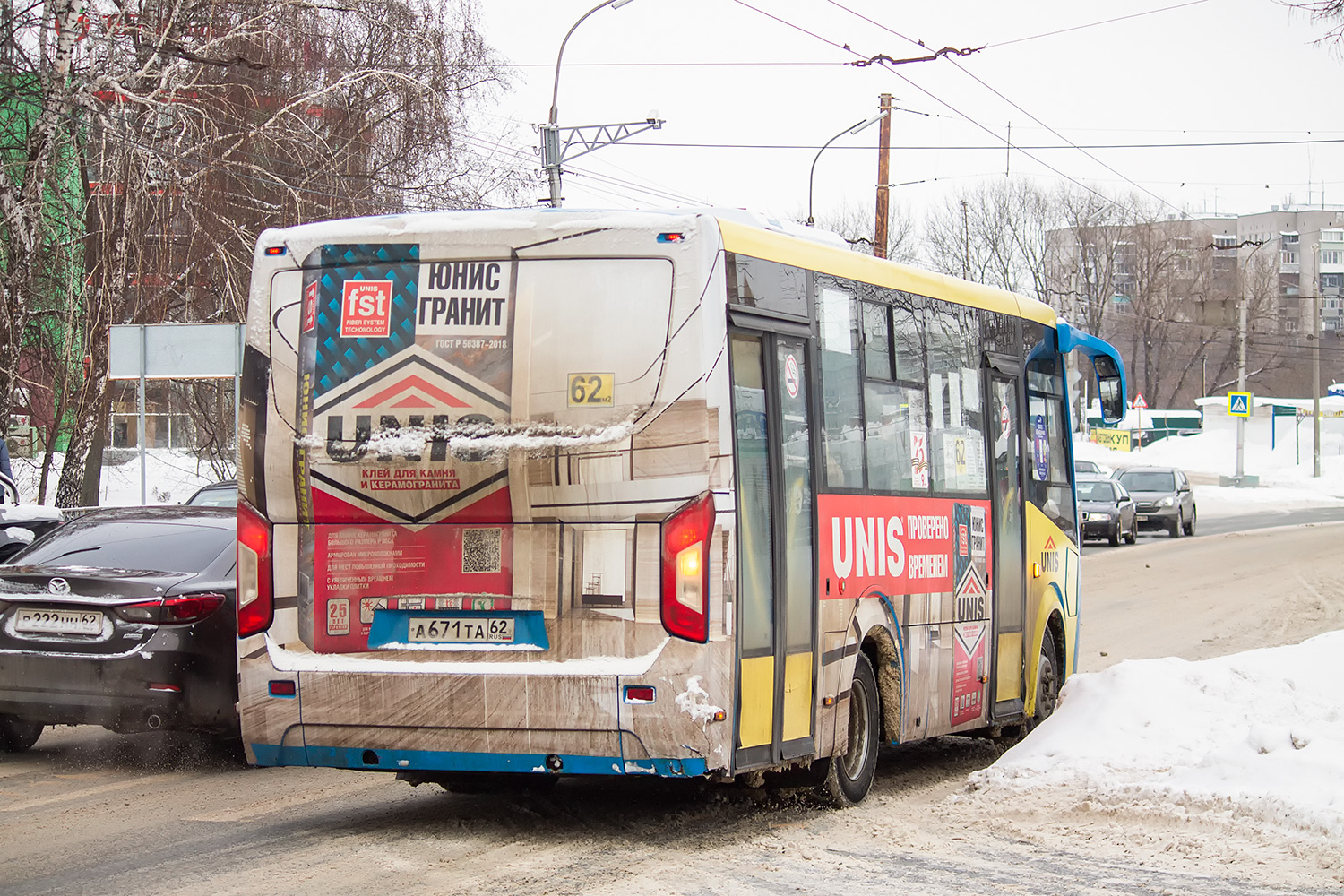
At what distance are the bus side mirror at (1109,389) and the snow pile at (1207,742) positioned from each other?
8.19ft

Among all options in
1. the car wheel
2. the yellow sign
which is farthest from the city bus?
the yellow sign

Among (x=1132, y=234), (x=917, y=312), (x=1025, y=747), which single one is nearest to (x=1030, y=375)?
(x=917, y=312)

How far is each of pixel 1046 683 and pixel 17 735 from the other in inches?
261

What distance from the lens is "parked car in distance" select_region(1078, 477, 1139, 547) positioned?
33.9 m

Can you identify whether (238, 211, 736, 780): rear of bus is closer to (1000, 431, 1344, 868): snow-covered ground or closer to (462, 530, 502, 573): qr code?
(462, 530, 502, 573): qr code

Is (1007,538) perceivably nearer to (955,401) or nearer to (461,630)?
(955,401)

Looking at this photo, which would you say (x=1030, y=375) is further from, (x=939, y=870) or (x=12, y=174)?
(x=12, y=174)

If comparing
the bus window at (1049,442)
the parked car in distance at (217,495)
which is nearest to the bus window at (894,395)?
the bus window at (1049,442)

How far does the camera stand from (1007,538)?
10016 millimetres

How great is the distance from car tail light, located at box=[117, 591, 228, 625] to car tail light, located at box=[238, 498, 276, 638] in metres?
2.36

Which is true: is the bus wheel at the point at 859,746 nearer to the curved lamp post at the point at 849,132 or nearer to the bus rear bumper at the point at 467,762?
the bus rear bumper at the point at 467,762

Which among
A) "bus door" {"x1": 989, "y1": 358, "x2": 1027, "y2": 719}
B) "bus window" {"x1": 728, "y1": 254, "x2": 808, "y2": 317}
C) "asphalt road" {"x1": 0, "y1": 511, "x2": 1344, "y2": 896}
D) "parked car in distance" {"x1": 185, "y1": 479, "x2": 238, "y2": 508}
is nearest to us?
"asphalt road" {"x1": 0, "y1": 511, "x2": 1344, "y2": 896}

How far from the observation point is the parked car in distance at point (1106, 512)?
33.9 m

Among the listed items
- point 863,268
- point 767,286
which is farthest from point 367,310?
point 863,268
